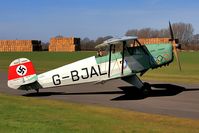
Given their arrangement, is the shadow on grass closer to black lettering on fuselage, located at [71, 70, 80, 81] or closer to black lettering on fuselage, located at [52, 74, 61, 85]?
black lettering on fuselage, located at [52, 74, 61, 85]

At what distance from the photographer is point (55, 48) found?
3228 inches

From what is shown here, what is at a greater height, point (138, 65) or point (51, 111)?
point (138, 65)

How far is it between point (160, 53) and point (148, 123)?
6.72 meters

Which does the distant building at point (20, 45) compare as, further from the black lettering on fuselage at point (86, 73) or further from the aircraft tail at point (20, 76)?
the black lettering on fuselage at point (86, 73)

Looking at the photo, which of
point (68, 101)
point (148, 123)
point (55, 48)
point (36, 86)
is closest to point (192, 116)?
point (148, 123)

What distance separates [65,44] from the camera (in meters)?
80.6

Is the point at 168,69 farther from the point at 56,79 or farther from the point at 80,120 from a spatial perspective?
the point at 80,120

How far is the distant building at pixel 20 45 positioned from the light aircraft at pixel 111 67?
213 ft

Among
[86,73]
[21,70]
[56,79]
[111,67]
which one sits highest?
[111,67]

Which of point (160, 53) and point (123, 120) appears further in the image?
point (160, 53)

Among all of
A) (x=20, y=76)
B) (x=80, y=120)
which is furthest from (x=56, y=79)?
(x=80, y=120)

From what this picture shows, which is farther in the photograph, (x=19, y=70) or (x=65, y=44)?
(x=65, y=44)

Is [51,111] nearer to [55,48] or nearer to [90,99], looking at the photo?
[90,99]

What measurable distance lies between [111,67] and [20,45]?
222ft
